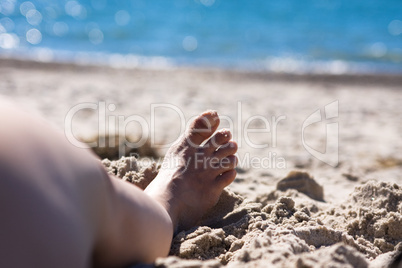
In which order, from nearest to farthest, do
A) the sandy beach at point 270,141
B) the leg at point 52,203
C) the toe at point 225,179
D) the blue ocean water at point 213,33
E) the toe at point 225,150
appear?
the leg at point 52,203 < the sandy beach at point 270,141 < the toe at point 225,179 < the toe at point 225,150 < the blue ocean water at point 213,33

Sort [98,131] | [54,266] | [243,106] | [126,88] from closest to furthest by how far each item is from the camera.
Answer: [54,266], [98,131], [243,106], [126,88]

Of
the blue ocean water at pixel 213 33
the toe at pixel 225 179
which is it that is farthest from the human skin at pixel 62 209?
the blue ocean water at pixel 213 33

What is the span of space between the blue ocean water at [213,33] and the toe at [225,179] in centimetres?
561

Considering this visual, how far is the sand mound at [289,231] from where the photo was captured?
1.27 meters

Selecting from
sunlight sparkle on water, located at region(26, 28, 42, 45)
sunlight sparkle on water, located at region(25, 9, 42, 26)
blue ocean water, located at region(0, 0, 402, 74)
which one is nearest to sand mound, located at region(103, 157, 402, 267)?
blue ocean water, located at region(0, 0, 402, 74)

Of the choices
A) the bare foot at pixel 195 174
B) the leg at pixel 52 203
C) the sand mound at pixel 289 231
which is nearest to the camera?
the leg at pixel 52 203

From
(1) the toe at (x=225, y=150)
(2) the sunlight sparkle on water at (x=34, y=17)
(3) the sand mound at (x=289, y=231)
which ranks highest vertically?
(2) the sunlight sparkle on water at (x=34, y=17)

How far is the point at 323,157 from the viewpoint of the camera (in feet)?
11.2

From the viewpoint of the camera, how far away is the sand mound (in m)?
1.27

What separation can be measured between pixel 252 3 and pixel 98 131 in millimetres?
12432

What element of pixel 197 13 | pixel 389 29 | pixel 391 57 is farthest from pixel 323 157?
pixel 197 13

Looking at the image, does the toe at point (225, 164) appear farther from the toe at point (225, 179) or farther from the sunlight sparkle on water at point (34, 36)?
the sunlight sparkle on water at point (34, 36)

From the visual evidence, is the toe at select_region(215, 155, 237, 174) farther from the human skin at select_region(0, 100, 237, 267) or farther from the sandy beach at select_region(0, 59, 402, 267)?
the human skin at select_region(0, 100, 237, 267)

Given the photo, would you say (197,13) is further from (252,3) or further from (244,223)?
(244,223)
